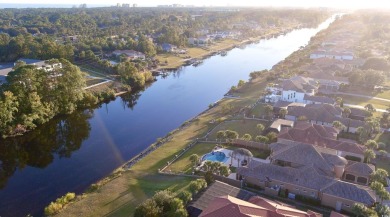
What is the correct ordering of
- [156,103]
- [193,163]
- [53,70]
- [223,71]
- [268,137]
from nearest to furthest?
[193,163], [268,137], [53,70], [156,103], [223,71]

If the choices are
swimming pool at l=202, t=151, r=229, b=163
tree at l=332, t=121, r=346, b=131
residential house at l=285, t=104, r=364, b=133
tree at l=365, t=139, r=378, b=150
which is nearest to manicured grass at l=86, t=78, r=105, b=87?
swimming pool at l=202, t=151, r=229, b=163

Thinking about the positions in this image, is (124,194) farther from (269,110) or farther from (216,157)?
(269,110)

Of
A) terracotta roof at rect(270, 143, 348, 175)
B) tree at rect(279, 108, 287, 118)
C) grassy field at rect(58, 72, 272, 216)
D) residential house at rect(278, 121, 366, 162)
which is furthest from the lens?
tree at rect(279, 108, 287, 118)

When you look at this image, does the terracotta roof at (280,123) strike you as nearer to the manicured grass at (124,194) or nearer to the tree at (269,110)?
the tree at (269,110)

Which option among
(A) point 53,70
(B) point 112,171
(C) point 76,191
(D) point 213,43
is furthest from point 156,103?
(D) point 213,43

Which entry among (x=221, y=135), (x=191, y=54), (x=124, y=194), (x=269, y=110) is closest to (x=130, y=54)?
(x=191, y=54)

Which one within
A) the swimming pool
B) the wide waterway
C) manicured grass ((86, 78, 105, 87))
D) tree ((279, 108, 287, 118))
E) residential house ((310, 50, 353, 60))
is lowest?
the wide waterway

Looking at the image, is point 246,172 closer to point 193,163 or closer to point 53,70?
point 193,163

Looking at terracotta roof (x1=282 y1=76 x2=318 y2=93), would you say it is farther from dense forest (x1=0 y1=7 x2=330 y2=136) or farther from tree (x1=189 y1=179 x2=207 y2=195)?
tree (x1=189 y1=179 x2=207 y2=195)
